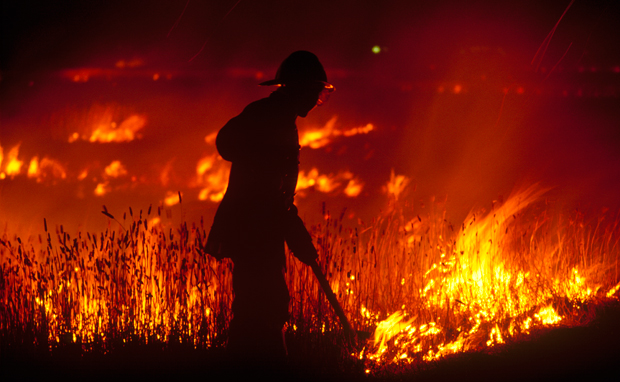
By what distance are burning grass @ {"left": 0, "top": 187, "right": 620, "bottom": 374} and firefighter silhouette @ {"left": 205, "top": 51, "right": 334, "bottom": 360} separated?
1.49ft

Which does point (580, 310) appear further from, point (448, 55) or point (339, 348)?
point (448, 55)

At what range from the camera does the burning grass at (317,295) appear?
10.9 ft

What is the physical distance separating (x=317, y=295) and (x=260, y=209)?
101 centimetres

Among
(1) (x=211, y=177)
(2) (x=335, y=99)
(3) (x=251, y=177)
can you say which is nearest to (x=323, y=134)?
(2) (x=335, y=99)

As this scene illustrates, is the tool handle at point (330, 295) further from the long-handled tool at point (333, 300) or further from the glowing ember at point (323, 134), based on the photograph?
the glowing ember at point (323, 134)

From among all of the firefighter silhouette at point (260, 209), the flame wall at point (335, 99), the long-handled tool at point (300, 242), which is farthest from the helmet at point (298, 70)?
the flame wall at point (335, 99)

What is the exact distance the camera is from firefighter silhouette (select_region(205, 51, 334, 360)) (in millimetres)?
2752

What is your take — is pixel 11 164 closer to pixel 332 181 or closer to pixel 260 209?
pixel 332 181

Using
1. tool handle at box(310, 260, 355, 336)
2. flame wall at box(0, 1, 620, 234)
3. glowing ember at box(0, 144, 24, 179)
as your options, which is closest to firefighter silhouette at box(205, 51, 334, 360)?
tool handle at box(310, 260, 355, 336)

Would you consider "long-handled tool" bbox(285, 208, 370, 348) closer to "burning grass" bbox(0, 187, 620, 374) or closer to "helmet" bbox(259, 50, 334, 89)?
"burning grass" bbox(0, 187, 620, 374)

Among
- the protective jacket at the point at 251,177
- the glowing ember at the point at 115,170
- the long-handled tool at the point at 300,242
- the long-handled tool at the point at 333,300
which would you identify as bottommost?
the long-handled tool at the point at 333,300

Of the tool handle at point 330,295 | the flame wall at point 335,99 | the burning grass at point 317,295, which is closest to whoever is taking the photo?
the tool handle at point 330,295

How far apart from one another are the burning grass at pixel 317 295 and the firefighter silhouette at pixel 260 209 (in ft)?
1.49

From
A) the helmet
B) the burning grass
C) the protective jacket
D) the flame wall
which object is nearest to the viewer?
the protective jacket
